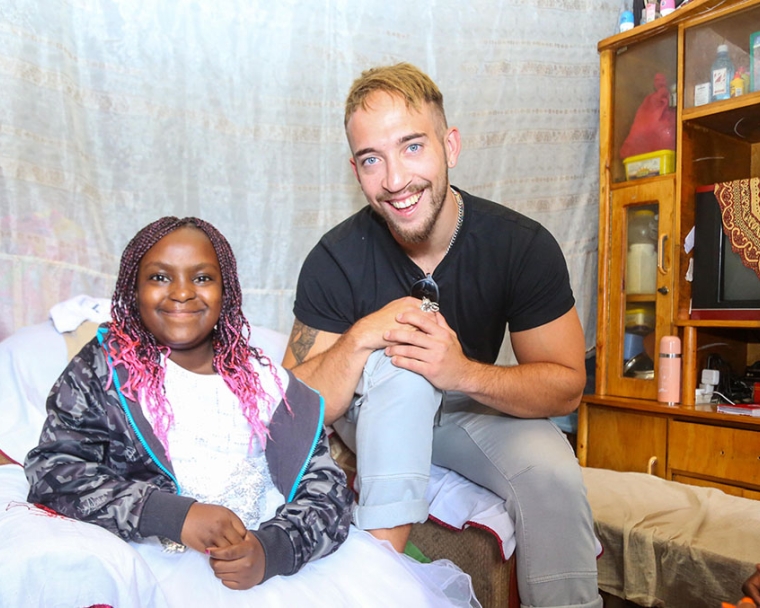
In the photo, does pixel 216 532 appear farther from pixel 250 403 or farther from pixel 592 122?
pixel 592 122

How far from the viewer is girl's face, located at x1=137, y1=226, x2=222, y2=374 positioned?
1.11 m

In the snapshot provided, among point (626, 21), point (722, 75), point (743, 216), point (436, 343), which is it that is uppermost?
point (626, 21)

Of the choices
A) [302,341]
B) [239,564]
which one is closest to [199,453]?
[239,564]

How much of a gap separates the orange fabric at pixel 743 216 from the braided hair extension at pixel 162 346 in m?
1.64

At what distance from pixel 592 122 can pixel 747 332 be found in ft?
3.19

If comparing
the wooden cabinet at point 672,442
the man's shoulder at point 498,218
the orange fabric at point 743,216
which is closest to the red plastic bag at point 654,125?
the orange fabric at point 743,216

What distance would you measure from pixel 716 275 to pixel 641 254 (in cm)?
30

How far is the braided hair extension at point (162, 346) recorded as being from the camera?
108 cm

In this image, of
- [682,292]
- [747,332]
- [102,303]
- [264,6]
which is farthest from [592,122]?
[102,303]

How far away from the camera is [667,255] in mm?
2357

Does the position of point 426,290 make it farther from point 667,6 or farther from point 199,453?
point 667,6

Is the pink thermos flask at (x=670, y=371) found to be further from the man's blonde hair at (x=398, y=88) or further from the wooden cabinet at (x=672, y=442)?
the man's blonde hair at (x=398, y=88)

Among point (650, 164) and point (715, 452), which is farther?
point (650, 164)

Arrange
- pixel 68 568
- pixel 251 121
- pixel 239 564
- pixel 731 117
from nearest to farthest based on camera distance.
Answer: pixel 68 568
pixel 239 564
pixel 251 121
pixel 731 117
